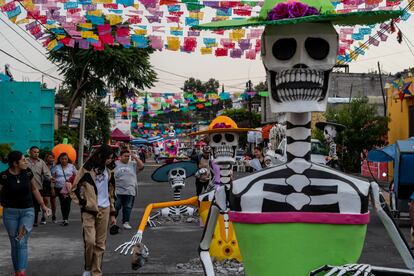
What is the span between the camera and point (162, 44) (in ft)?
46.6

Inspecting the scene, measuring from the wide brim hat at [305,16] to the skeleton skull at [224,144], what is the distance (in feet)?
14.4

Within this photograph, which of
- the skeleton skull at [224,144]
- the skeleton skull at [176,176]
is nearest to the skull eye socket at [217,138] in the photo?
the skeleton skull at [224,144]

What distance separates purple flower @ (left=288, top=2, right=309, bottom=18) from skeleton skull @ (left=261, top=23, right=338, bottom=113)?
107 millimetres

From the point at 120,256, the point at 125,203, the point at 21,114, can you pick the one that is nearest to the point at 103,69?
the point at 21,114

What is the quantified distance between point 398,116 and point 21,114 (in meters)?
16.3

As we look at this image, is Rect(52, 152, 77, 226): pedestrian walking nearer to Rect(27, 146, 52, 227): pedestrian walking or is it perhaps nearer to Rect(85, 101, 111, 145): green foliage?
Rect(27, 146, 52, 227): pedestrian walking

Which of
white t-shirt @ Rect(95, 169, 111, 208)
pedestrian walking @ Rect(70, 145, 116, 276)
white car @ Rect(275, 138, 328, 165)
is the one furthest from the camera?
white t-shirt @ Rect(95, 169, 111, 208)

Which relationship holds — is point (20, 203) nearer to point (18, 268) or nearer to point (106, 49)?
point (18, 268)

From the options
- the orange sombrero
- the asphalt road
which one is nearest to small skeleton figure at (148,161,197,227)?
the orange sombrero

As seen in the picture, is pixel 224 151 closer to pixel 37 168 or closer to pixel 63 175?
pixel 37 168

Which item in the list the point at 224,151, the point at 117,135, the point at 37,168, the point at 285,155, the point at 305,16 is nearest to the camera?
the point at 305,16

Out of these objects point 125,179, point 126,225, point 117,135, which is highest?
point 125,179

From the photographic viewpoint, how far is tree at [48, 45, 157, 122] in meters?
23.3

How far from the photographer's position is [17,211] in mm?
7945
